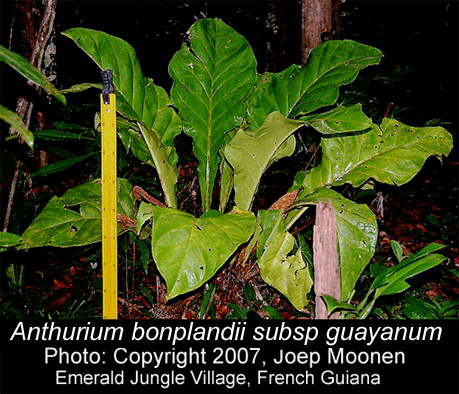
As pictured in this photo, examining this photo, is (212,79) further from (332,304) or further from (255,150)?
(332,304)

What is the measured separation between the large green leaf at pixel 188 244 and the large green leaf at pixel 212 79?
0.64 m

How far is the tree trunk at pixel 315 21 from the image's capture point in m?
3.02

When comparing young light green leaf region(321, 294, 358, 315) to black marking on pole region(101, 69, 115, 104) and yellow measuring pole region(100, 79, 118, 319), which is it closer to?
yellow measuring pole region(100, 79, 118, 319)

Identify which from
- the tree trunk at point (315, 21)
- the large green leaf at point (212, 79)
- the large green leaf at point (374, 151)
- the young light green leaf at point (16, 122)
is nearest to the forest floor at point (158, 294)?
the large green leaf at point (374, 151)

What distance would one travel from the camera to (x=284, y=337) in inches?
70.1

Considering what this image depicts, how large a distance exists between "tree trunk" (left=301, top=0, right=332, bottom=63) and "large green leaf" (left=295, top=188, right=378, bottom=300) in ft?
4.48

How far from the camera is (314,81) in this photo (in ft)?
7.23

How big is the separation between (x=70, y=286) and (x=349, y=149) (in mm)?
1531

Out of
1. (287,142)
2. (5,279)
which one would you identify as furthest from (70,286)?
(287,142)

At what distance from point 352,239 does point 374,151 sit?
1.85 feet

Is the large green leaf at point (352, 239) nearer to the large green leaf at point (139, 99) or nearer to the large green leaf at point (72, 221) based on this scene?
the large green leaf at point (139, 99)

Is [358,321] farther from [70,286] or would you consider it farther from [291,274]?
[70,286]

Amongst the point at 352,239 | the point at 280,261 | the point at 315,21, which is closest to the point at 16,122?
the point at 280,261

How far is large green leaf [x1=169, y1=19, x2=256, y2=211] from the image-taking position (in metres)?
2.28
